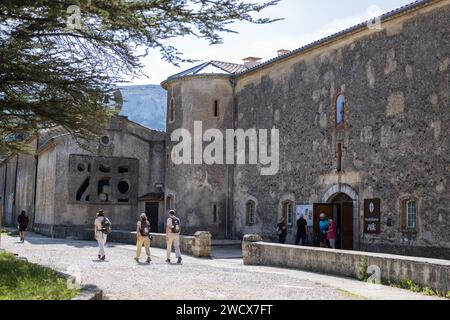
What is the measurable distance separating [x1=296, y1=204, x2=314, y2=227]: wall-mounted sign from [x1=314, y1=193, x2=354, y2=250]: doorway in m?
0.63

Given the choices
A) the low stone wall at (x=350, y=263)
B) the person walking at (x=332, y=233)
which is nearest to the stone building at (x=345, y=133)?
the person walking at (x=332, y=233)

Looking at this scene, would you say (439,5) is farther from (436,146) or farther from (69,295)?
(69,295)

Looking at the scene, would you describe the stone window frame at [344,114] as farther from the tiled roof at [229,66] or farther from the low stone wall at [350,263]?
the tiled roof at [229,66]

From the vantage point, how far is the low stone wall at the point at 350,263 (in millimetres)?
9930

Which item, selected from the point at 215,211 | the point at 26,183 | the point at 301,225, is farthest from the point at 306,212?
the point at 26,183

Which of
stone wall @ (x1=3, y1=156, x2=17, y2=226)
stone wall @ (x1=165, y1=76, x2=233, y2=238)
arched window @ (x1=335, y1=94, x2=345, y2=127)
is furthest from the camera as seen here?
stone wall @ (x1=3, y1=156, x2=17, y2=226)

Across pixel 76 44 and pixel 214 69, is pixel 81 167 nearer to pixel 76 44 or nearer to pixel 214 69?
pixel 214 69

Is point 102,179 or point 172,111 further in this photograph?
point 102,179

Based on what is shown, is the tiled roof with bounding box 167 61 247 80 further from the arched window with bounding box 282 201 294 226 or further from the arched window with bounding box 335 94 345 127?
the arched window with bounding box 335 94 345 127

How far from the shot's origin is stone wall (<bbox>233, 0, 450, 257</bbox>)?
655 inches

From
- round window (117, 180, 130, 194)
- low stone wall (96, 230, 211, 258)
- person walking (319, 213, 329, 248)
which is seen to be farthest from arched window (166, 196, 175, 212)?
person walking (319, 213, 329, 248)

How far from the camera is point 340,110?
20.4 meters

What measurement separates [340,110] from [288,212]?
4946 mm

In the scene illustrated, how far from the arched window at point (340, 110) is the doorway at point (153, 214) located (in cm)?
1306
